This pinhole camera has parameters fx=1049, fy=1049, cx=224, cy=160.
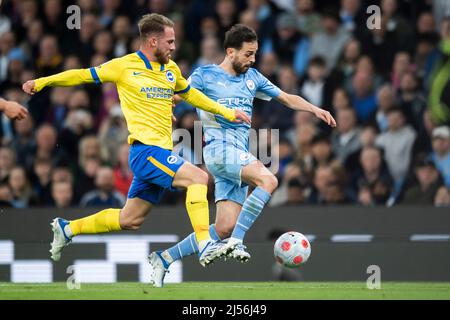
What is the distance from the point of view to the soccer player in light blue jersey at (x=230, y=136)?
9969 millimetres

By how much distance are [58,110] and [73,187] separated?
5.19 feet

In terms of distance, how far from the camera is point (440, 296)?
9.22m

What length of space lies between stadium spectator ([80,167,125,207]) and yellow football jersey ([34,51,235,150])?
3961mm

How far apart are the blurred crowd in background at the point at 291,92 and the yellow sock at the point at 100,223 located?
3526 millimetres

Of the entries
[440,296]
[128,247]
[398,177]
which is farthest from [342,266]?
[440,296]

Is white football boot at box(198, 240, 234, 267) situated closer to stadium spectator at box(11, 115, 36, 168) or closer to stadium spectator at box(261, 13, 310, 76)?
stadium spectator at box(11, 115, 36, 168)

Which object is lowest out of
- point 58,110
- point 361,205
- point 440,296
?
point 440,296

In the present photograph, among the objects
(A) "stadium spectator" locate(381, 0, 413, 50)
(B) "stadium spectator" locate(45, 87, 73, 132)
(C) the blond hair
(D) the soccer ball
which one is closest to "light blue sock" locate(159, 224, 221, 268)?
(D) the soccer ball

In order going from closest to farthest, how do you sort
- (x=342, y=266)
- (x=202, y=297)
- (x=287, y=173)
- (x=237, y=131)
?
(x=202, y=297) < (x=237, y=131) < (x=342, y=266) < (x=287, y=173)

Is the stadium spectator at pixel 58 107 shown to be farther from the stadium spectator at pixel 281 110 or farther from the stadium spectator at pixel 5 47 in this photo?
the stadium spectator at pixel 281 110

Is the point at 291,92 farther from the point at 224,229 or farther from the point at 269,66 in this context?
the point at 224,229

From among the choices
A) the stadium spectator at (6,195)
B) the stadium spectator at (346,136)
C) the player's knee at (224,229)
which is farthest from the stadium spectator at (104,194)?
the player's knee at (224,229)

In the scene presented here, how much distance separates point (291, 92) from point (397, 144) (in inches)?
68.2

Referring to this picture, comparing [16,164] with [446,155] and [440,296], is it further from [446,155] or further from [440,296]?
[440,296]
